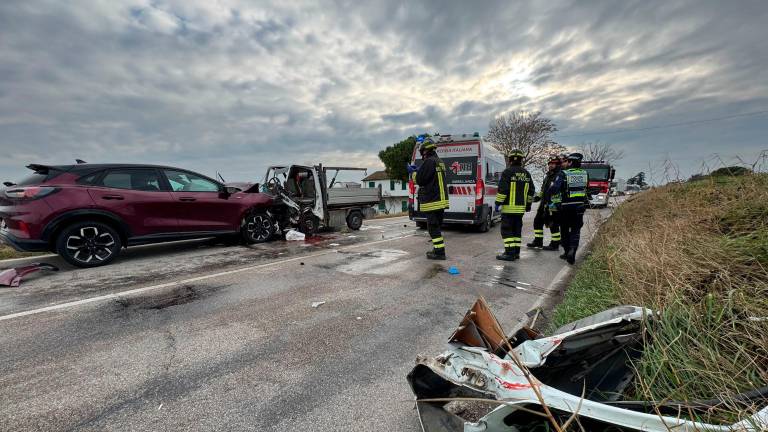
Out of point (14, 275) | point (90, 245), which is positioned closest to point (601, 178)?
point (90, 245)

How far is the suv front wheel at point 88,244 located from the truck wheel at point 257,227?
2.11 meters

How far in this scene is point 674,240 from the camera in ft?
9.71

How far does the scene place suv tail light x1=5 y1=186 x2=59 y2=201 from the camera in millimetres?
4328

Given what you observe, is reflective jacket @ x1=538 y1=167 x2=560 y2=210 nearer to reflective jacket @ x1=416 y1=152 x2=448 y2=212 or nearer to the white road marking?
reflective jacket @ x1=416 y1=152 x2=448 y2=212

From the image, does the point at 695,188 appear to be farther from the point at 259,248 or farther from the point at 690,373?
the point at 259,248

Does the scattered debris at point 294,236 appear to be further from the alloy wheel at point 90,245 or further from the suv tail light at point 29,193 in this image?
the suv tail light at point 29,193

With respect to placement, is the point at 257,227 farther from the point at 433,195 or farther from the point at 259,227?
the point at 433,195

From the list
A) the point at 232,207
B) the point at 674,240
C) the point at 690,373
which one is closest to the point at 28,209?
the point at 232,207

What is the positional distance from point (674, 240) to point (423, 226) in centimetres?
692

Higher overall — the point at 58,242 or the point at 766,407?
the point at 58,242

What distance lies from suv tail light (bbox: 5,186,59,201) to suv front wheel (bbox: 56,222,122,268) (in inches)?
21.0

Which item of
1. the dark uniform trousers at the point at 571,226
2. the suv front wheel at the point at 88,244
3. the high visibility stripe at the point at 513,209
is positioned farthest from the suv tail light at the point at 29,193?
the dark uniform trousers at the point at 571,226

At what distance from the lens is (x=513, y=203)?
5.44 meters

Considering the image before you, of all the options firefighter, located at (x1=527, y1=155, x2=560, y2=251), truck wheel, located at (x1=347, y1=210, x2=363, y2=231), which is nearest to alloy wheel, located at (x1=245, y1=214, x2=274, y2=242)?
truck wheel, located at (x1=347, y1=210, x2=363, y2=231)
